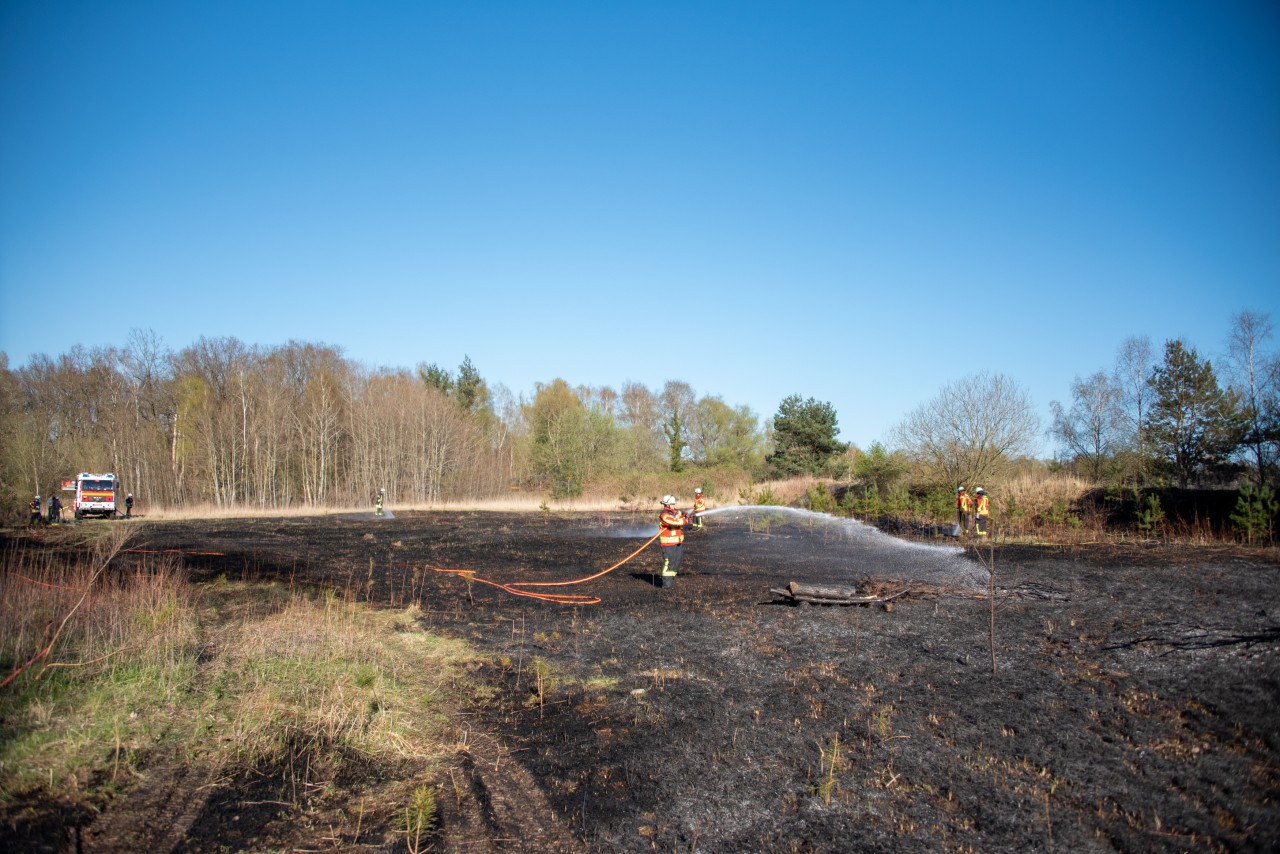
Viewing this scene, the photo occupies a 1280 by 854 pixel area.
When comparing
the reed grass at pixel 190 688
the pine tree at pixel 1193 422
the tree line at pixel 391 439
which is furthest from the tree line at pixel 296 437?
the reed grass at pixel 190 688

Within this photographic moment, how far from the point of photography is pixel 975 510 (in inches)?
860

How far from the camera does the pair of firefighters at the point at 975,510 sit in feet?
66.9

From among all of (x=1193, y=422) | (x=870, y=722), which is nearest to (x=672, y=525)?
(x=870, y=722)

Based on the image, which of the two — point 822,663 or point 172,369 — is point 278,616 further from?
point 172,369

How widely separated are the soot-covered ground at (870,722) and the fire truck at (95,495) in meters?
29.1

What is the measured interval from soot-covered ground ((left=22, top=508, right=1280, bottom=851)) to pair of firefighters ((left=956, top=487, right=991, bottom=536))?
24.6 feet

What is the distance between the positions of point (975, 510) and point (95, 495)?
37313mm

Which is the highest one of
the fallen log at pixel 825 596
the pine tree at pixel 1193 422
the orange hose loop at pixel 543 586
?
the pine tree at pixel 1193 422

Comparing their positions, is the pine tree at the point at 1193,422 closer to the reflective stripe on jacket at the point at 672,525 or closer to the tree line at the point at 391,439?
the tree line at the point at 391,439

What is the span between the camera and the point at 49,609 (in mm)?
7824

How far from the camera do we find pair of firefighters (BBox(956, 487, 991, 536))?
20.4 metres

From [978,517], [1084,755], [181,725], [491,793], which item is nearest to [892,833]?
[1084,755]

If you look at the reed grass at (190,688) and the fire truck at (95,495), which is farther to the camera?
the fire truck at (95,495)

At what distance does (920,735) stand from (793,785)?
4.52 ft
